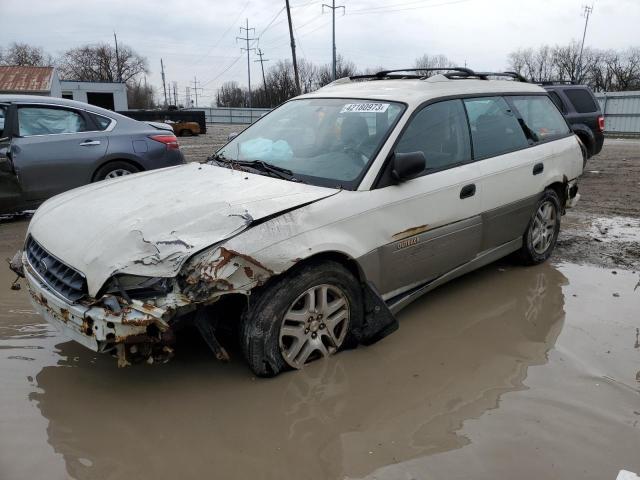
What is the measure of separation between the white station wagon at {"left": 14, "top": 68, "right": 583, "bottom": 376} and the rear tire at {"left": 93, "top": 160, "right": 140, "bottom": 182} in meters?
3.09

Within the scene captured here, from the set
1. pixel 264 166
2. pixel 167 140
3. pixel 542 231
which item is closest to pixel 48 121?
pixel 167 140

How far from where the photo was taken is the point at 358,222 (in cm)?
320

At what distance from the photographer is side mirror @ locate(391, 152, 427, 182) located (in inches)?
131

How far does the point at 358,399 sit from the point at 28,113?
18.6ft

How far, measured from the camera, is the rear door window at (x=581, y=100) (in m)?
10.9

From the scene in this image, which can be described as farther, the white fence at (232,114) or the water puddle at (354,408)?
the white fence at (232,114)

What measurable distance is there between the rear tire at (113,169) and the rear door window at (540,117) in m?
4.79

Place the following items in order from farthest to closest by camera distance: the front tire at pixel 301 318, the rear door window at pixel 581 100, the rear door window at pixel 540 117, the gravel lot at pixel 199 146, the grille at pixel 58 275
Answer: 1. the gravel lot at pixel 199 146
2. the rear door window at pixel 581 100
3. the rear door window at pixel 540 117
4. the front tire at pixel 301 318
5. the grille at pixel 58 275

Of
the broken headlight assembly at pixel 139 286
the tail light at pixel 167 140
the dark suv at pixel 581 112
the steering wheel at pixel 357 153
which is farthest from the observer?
the dark suv at pixel 581 112

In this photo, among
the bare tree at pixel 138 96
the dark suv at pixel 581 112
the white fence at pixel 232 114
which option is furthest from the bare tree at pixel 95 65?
the dark suv at pixel 581 112

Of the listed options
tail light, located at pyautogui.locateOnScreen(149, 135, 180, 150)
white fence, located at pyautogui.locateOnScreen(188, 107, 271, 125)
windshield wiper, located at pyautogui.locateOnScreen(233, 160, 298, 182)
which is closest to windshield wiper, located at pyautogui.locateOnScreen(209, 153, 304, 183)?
windshield wiper, located at pyautogui.locateOnScreen(233, 160, 298, 182)

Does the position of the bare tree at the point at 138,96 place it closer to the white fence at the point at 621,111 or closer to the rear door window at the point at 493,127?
the white fence at the point at 621,111

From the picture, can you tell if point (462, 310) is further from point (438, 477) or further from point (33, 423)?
point (33, 423)

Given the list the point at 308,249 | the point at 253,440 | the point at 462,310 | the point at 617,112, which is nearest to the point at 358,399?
the point at 253,440
